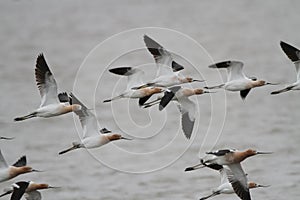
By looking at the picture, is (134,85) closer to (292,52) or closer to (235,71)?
(235,71)

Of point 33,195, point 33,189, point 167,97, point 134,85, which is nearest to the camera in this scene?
point 33,189

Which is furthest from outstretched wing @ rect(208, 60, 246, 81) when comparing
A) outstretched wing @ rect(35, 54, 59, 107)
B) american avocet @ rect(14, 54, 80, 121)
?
outstretched wing @ rect(35, 54, 59, 107)

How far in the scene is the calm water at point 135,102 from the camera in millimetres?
11750

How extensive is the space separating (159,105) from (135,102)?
577 centimetres

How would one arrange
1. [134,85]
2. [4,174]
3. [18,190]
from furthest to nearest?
[134,85] < [4,174] < [18,190]

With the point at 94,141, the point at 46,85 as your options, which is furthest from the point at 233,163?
the point at 46,85

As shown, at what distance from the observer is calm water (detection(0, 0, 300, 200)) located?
11.8 m

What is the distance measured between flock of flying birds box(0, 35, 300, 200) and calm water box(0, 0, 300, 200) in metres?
2.28

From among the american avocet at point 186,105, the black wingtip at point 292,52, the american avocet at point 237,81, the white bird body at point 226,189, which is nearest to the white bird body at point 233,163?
the white bird body at point 226,189

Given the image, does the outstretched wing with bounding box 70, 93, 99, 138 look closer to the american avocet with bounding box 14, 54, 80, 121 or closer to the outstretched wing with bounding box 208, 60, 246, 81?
the american avocet with bounding box 14, 54, 80, 121

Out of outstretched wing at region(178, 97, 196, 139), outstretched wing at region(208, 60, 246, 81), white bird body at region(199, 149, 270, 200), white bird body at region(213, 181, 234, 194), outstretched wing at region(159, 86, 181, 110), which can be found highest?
outstretched wing at region(208, 60, 246, 81)

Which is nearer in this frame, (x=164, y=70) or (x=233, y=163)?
(x=233, y=163)

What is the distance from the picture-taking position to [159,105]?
877 cm

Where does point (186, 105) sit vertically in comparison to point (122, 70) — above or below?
below
